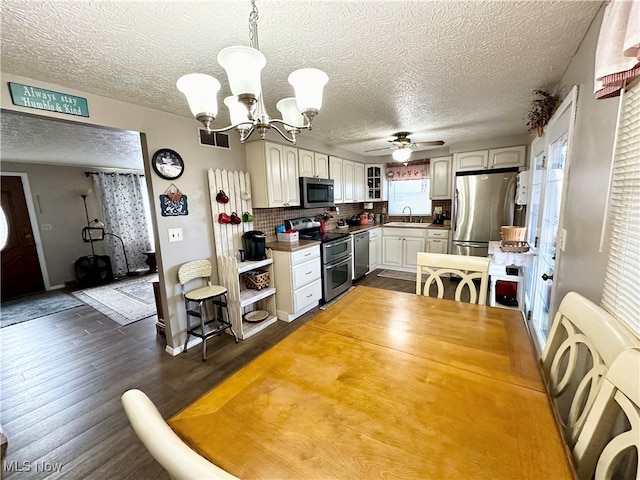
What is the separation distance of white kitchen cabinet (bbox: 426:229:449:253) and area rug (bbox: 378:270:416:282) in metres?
0.57

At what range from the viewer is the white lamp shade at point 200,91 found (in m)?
1.10

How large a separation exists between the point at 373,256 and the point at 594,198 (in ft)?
12.8

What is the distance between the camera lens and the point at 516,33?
136 cm

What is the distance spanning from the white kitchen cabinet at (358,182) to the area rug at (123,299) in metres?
3.73

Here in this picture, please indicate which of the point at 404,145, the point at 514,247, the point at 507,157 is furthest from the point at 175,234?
the point at 507,157

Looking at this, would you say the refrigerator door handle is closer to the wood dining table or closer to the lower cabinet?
the lower cabinet

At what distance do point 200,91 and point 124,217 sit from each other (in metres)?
5.69

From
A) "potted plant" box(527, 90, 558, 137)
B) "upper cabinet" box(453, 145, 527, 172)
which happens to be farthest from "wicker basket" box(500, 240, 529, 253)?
"upper cabinet" box(453, 145, 527, 172)

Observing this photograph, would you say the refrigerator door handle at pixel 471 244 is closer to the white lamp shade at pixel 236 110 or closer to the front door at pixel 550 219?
the front door at pixel 550 219

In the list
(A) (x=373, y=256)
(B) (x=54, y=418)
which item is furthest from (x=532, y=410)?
(A) (x=373, y=256)

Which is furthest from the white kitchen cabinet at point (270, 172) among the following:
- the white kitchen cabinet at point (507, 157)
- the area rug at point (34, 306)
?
the area rug at point (34, 306)

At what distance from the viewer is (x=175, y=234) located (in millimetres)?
2523

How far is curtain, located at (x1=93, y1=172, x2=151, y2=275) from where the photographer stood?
5305mm

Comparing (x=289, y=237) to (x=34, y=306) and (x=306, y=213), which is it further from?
(x=34, y=306)
